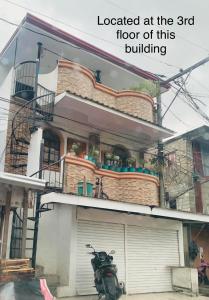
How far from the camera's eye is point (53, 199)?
8.48 metres

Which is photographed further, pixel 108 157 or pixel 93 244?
pixel 108 157

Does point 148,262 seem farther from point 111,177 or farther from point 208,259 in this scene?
point 208,259

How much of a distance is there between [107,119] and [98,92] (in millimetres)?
1159

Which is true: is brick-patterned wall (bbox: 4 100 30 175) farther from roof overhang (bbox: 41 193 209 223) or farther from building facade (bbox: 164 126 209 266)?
building facade (bbox: 164 126 209 266)

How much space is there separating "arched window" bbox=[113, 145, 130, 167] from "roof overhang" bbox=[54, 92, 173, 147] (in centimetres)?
54

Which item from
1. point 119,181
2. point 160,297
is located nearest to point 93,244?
Answer: point 119,181

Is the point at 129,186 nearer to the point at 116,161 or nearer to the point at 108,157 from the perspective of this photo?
the point at 108,157

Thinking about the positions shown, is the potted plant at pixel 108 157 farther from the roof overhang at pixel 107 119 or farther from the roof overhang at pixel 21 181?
the roof overhang at pixel 21 181

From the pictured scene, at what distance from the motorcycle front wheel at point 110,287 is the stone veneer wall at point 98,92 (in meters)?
6.27

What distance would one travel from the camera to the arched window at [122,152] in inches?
549

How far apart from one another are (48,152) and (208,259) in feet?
36.4

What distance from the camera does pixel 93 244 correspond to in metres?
10.3

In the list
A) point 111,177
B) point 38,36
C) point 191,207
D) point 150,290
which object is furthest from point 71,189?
point 191,207

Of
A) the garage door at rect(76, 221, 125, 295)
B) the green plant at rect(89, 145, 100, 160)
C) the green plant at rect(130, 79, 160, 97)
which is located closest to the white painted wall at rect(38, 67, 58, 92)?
the green plant at rect(89, 145, 100, 160)
